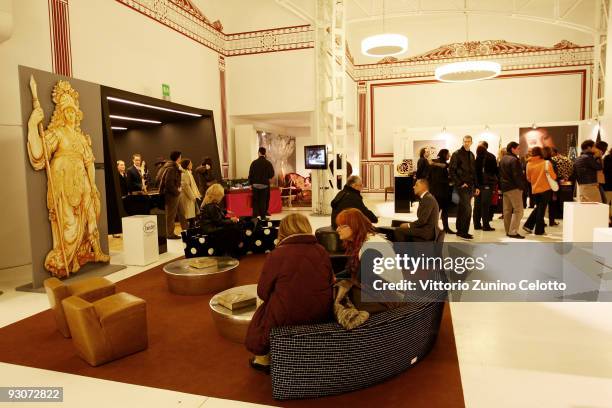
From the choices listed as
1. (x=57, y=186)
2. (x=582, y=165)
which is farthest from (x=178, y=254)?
(x=582, y=165)

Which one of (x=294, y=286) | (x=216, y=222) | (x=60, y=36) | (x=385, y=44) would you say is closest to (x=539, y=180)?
(x=385, y=44)

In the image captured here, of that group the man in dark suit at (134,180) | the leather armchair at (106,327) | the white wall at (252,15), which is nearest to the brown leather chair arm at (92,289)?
the leather armchair at (106,327)

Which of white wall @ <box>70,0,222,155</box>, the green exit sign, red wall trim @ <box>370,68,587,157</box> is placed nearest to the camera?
white wall @ <box>70,0,222,155</box>

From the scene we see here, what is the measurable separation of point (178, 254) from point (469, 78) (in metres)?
8.79

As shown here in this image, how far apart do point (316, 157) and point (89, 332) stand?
8.24 m

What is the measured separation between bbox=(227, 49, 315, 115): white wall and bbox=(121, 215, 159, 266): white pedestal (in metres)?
6.11

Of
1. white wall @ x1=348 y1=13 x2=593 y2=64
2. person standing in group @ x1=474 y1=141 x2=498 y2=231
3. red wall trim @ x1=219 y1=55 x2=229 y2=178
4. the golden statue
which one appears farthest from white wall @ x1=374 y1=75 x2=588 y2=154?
the golden statue

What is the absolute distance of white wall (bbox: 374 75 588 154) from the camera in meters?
14.5

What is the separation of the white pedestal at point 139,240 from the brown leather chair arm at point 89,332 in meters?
2.97

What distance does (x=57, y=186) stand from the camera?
198 inches


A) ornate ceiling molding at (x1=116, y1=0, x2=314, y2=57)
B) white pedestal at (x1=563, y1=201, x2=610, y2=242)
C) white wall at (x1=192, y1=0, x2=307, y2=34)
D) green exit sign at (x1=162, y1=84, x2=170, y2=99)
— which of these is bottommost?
white pedestal at (x1=563, y1=201, x2=610, y2=242)

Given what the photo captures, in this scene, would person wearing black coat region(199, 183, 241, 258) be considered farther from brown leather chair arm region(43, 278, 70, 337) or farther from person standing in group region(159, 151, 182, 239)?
brown leather chair arm region(43, 278, 70, 337)

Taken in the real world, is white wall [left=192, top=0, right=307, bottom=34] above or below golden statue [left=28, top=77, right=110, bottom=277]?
above

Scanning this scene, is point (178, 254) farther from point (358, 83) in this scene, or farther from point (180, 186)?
point (358, 83)
